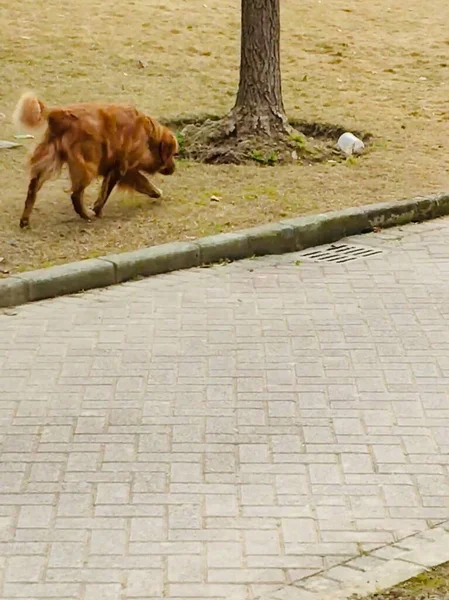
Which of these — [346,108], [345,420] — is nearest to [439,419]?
[345,420]

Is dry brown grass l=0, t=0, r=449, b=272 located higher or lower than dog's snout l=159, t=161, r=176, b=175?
lower

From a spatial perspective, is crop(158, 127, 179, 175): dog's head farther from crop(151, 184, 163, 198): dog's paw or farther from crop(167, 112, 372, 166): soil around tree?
crop(167, 112, 372, 166): soil around tree

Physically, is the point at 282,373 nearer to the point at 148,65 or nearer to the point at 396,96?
the point at 396,96

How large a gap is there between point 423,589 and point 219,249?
447cm

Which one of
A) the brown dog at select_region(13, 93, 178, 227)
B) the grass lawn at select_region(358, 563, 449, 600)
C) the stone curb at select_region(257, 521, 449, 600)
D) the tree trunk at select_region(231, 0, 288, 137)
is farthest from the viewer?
the tree trunk at select_region(231, 0, 288, 137)

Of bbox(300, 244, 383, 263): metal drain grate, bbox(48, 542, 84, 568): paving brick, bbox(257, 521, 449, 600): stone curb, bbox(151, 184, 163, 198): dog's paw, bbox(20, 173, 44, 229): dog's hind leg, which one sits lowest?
bbox(151, 184, 163, 198): dog's paw

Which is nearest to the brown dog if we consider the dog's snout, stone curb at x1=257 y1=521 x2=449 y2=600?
the dog's snout

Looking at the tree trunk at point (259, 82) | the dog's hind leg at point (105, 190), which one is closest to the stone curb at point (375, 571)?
the dog's hind leg at point (105, 190)

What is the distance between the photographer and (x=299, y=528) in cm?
439

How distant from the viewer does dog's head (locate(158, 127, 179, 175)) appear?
8.99 metres

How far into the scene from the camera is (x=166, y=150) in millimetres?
9031

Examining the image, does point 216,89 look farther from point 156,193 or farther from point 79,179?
point 79,179

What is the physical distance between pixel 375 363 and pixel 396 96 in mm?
7503

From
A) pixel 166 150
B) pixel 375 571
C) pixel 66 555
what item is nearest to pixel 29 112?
pixel 166 150
